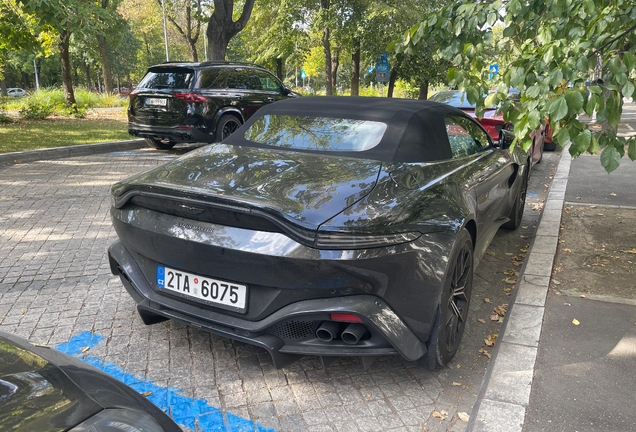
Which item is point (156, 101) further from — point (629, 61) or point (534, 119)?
point (629, 61)

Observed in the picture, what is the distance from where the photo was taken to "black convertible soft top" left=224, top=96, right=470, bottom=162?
3.45 m

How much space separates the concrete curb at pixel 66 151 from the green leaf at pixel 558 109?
9.65 meters

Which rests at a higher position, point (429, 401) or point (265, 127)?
point (265, 127)

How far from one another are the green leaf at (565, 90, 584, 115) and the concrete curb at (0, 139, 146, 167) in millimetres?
9703

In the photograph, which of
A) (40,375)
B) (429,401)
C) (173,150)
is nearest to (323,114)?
(429,401)

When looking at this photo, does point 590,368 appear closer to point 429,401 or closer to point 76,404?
point 429,401

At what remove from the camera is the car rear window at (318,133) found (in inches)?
141

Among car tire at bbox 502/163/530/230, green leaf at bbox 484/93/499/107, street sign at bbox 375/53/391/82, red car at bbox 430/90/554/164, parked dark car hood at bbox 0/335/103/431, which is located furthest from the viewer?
street sign at bbox 375/53/391/82

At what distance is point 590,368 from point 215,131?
864 cm

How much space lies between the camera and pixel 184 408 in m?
2.78

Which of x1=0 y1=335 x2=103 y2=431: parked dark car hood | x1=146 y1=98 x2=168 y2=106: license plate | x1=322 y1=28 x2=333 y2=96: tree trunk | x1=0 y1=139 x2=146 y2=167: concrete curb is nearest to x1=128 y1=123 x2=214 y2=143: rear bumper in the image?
x1=146 y1=98 x2=168 y2=106: license plate

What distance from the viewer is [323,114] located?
3.96 metres

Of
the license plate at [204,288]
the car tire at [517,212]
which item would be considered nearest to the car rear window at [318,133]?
the license plate at [204,288]

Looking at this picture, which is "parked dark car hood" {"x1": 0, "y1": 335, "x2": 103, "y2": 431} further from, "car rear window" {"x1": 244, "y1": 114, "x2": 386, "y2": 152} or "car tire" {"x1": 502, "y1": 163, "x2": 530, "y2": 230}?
"car tire" {"x1": 502, "y1": 163, "x2": 530, "y2": 230}
